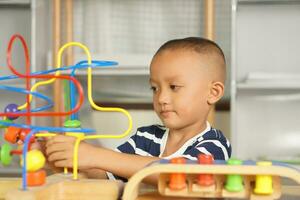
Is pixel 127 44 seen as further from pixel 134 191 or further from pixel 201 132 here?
pixel 134 191

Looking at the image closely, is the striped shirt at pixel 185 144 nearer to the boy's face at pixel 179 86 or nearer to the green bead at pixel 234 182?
the boy's face at pixel 179 86

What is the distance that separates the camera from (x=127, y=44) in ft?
9.96

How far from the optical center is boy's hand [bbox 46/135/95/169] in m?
0.93

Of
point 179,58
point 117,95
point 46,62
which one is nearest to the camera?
point 179,58

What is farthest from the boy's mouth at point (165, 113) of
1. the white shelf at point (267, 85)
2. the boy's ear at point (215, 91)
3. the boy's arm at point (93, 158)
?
the white shelf at point (267, 85)

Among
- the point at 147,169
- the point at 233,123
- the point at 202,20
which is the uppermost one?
the point at 202,20

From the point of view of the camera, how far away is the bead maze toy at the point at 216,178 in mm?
767

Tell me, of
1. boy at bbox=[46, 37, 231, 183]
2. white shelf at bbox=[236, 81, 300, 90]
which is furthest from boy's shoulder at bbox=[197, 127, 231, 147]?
white shelf at bbox=[236, 81, 300, 90]

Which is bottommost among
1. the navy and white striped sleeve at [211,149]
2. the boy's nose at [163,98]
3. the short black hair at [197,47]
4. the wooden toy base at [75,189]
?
the wooden toy base at [75,189]

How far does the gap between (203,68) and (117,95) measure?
5.87 feet

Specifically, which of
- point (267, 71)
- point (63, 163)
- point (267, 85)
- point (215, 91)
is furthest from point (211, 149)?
point (267, 71)

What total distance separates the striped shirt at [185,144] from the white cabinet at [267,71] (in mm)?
1607

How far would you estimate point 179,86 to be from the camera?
4.00 feet

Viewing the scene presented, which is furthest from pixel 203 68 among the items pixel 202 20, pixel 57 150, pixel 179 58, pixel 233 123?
pixel 202 20
